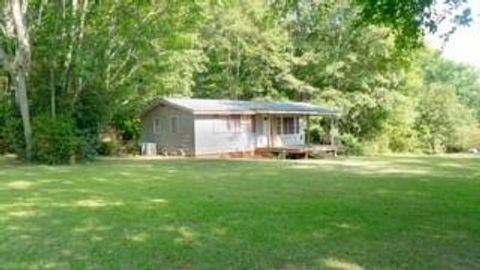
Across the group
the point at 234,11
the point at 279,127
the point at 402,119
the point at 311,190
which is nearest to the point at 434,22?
the point at 311,190

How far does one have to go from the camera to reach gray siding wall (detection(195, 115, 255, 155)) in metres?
33.0

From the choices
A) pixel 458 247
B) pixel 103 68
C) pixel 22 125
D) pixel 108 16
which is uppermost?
pixel 108 16

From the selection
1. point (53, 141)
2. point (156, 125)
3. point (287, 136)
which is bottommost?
point (53, 141)

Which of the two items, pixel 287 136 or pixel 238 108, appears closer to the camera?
pixel 238 108

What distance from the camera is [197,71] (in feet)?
141

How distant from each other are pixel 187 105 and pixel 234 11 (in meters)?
11.5

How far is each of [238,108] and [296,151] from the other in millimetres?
3736

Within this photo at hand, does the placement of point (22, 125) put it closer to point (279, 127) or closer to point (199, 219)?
point (279, 127)

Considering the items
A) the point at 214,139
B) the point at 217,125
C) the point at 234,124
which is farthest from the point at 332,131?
the point at 214,139

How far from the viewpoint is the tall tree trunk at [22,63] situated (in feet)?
82.4

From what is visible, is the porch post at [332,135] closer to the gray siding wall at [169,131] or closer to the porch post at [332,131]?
the porch post at [332,131]

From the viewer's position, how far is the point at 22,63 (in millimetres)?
25781

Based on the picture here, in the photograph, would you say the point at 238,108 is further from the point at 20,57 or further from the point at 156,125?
the point at 20,57

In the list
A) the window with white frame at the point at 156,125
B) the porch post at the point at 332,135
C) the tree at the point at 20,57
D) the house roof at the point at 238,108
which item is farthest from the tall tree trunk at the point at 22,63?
the porch post at the point at 332,135
